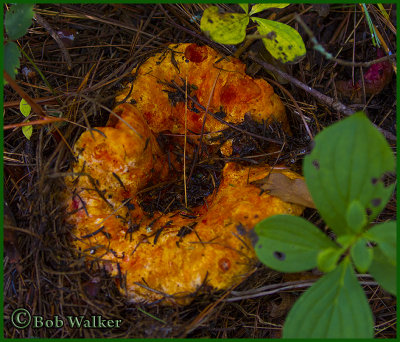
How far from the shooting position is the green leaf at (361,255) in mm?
1594

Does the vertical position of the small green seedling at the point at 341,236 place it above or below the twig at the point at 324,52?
below

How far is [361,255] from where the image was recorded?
162 cm

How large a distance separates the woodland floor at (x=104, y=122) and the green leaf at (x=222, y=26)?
0.27m

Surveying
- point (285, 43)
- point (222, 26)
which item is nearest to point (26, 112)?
point (222, 26)

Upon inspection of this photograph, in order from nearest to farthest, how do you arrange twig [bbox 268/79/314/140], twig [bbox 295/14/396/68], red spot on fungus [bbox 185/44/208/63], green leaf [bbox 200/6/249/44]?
twig [bbox 295/14/396/68] → green leaf [bbox 200/6/249/44] → twig [bbox 268/79/314/140] → red spot on fungus [bbox 185/44/208/63]

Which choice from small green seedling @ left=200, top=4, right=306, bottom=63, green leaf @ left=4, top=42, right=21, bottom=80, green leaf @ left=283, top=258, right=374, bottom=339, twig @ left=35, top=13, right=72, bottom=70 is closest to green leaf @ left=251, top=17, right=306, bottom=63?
small green seedling @ left=200, top=4, right=306, bottom=63

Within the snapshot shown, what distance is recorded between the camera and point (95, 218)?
215 cm

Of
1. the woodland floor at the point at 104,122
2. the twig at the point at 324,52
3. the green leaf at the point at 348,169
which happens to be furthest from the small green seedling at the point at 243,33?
the green leaf at the point at 348,169

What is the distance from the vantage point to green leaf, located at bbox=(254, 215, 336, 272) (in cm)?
176

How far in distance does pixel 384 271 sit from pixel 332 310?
327 mm

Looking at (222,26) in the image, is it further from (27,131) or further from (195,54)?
(27,131)

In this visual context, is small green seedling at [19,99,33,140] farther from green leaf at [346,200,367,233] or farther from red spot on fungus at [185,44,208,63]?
green leaf at [346,200,367,233]

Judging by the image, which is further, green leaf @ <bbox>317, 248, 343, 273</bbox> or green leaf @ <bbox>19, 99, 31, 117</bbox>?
green leaf @ <bbox>19, 99, 31, 117</bbox>

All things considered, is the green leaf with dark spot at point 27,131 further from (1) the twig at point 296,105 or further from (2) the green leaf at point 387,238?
(2) the green leaf at point 387,238
